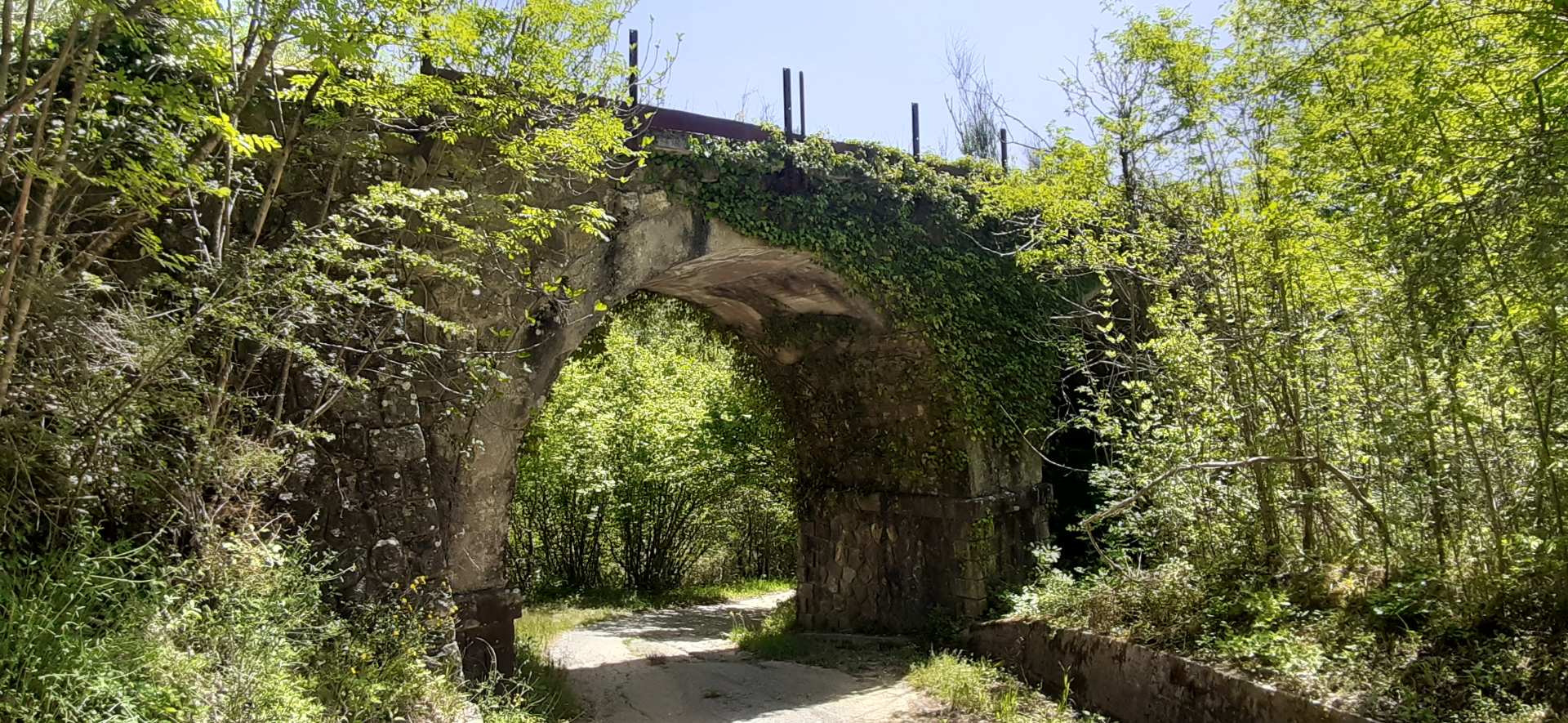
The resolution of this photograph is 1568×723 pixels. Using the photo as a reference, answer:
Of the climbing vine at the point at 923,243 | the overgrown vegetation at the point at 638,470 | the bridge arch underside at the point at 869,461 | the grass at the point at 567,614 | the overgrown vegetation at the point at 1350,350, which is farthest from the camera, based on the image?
→ the overgrown vegetation at the point at 638,470

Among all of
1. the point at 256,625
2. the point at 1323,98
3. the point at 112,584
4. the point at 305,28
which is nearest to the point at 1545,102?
the point at 1323,98

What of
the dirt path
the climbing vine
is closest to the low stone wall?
the dirt path

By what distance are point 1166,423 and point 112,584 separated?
19.6 feet

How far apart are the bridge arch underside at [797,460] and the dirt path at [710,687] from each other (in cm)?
125

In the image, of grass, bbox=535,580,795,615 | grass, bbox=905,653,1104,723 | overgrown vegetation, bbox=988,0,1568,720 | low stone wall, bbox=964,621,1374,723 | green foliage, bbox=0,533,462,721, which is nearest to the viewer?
green foliage, bbox=0,533,462,721

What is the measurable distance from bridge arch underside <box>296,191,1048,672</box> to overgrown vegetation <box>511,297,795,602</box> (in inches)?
95.1

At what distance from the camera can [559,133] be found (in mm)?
4305

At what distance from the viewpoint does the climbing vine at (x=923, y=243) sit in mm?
6312

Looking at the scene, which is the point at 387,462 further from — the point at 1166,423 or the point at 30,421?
the point at 1166,423

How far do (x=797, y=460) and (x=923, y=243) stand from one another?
2.81m

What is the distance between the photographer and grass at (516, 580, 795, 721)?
5.52 m

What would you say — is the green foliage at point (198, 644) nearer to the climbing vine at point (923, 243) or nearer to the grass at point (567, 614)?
the grass at point (567, 614)

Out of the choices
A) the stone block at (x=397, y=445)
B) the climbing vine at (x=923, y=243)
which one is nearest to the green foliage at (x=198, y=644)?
the stone block at (x=397, y=445)

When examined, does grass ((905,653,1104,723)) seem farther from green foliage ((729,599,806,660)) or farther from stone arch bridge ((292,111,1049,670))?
green foliage ((729,599,806,660))
